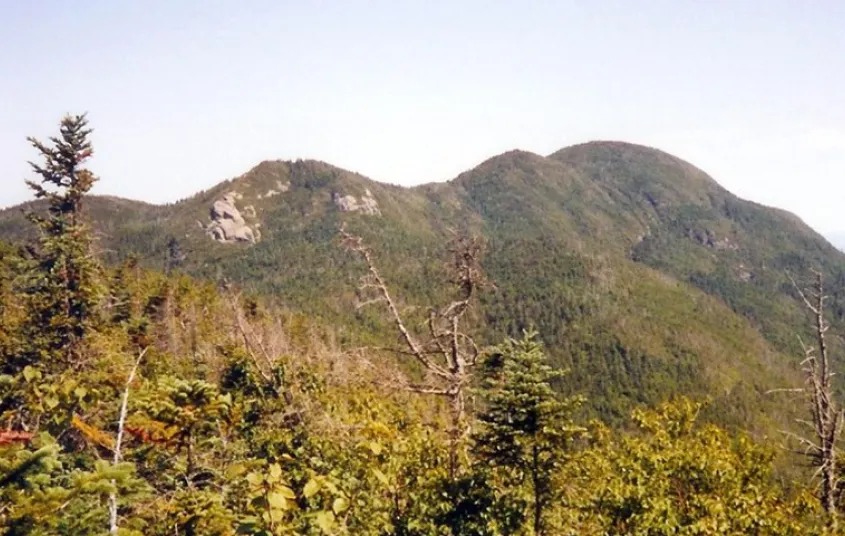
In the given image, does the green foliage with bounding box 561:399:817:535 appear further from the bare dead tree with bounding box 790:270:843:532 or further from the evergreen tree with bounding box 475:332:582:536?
the bare dead tree with bounding box 790:270:843:532

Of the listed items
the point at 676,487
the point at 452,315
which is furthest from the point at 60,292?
the point at 676,487

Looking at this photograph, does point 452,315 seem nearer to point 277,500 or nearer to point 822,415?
point 822,415

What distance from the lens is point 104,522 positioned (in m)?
4.64

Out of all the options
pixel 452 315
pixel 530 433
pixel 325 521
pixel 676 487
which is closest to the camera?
pixel 325 521

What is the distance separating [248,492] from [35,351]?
28437 mm

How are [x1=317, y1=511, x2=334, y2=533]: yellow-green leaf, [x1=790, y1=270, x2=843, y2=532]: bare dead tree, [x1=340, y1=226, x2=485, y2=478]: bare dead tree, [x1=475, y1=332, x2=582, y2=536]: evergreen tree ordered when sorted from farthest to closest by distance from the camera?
[x1=340, y1=226, x2=485, y2=478]: bare dead tree < [x1=790, y1=270, x2=843, y2=532]: bare dead tree < [x1=475, y1=332, x2=582, y2=536]: evergreen tree < [x1=317, y1=511, x2=334, y2=533]: yellow-green leaf

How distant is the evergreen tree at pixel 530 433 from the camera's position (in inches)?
379

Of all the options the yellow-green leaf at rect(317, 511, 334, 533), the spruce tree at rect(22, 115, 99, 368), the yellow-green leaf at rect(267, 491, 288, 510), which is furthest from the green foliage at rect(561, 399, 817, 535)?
the spruce tree at rect(22, 115, 99, 368)

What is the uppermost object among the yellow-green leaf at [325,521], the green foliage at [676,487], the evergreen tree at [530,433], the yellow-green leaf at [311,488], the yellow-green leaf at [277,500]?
the yellow-green leaf at [311,488]

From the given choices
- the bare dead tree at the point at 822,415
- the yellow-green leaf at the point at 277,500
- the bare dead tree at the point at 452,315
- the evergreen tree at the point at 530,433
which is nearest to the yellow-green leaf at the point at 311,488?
the yellow-green leaf at the point at 277,500

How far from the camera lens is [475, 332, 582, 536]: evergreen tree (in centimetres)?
962

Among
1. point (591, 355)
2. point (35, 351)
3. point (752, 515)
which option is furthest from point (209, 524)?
point (591, 355)

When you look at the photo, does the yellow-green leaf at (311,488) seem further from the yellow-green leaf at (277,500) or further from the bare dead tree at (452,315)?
the bare dead tree at (452,315)

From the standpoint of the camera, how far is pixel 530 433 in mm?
9688
